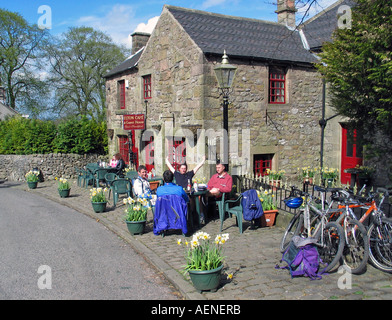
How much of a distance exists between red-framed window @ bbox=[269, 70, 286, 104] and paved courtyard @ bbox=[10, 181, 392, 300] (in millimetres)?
6615

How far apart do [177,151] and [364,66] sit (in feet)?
26.8

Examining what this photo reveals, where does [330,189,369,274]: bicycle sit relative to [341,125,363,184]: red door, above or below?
below

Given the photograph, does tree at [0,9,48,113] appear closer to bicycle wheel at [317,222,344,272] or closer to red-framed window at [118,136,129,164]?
red-framed window at [118,136,129,164]

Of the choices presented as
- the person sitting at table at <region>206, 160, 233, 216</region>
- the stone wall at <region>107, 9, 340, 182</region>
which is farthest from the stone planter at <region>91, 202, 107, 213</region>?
the stone wall at <region>107, 9, 340, 182</region>

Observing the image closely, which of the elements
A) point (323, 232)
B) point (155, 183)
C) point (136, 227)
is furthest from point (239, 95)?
point (323, 232)

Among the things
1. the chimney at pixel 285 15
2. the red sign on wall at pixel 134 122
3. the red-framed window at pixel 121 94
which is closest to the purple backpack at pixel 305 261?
the red sign on wall at pixel 134 122

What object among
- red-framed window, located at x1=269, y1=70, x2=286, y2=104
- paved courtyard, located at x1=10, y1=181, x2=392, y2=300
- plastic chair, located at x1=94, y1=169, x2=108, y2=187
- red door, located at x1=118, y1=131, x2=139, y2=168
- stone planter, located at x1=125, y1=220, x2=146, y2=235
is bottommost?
paved courtyard, located at x1=10, y1=181, x2=392, y2=300

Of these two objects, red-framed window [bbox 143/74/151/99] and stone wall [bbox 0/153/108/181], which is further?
stone wall [bbox 0/153/108/181]

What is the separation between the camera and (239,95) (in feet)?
42.8

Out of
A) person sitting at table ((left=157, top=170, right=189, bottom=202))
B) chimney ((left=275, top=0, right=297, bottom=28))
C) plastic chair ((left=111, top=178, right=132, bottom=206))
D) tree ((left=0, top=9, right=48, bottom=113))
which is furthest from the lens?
tree ((left=0, top=9, right=48, bottom=113))

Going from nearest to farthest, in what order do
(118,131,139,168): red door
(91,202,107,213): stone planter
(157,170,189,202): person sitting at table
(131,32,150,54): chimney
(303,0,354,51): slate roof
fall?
(157,170,189,202): person sitting at table
(91,202,107,213): stone planter
(303,0,354,51): slate roof
(118,131,139,168): red door
(131,32,150,54): chimney

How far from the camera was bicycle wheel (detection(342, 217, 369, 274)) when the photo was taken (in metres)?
5.48

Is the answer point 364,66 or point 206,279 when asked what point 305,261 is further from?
point 364,66
